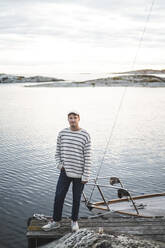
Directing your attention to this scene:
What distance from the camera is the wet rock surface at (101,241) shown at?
588 cm

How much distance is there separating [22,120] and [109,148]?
1369cm

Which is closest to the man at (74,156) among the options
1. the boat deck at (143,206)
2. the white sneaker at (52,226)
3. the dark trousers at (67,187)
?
the dark trousers at (67,187)

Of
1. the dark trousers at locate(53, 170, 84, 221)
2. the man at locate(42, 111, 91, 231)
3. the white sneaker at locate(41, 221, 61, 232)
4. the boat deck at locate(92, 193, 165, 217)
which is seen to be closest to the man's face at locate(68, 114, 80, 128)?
the man at locate(42, 111, 91, 231)

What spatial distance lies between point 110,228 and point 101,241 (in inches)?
61.4

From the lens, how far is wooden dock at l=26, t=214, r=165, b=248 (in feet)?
23.7

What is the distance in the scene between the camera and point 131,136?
24312mm

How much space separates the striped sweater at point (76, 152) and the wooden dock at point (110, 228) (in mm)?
1370

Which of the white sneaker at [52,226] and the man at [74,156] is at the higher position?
the man at [74,156]

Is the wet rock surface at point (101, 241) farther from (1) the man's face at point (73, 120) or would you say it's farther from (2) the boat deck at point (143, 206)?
(2) the boat deck at point (143, 206)

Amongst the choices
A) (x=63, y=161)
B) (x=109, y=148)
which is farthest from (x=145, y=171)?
(x=63, y=161)

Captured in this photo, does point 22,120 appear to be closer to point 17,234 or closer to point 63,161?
point 17,234

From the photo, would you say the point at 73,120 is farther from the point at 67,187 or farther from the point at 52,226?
the point at 52,226

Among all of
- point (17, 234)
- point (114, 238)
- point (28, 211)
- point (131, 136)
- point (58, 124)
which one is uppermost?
point (58, 124)

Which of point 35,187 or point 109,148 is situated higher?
point 109,148
